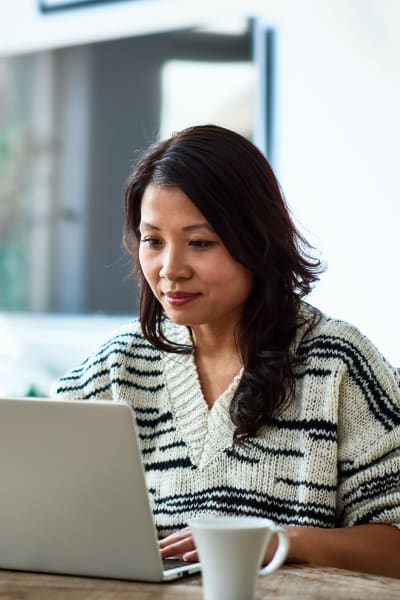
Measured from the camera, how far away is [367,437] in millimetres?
1525

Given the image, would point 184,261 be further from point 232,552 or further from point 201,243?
point 232,552

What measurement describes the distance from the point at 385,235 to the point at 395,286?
5.7 inches

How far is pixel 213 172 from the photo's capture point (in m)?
1.58

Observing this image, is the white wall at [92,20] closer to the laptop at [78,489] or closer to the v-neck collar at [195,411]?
the v-neck collar at [195,411]

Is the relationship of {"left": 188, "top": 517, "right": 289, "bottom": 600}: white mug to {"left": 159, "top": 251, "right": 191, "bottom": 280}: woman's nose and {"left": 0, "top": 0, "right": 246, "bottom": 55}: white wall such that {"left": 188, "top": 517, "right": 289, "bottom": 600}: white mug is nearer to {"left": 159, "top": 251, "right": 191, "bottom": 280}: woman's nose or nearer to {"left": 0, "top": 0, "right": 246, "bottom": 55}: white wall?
{"left": 159, "top": 251, "right": 191, "bottom": 280}: woman's nose

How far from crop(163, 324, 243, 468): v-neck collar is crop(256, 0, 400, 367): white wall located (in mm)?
1070

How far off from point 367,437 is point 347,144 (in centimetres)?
140

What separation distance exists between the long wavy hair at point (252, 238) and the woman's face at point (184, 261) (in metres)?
0.02

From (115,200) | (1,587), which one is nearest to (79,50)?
(115,200)

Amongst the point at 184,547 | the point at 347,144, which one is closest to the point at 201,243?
the point at 184,547

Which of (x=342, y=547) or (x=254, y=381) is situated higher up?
(x=254, y=381)

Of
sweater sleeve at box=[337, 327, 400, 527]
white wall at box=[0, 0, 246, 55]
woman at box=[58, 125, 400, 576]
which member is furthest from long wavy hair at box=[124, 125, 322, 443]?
white wall at box=[0, 0, 246, 55]

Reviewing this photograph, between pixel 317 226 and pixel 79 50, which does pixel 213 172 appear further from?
pixel 79 50

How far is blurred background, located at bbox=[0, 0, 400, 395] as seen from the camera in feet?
8.89
